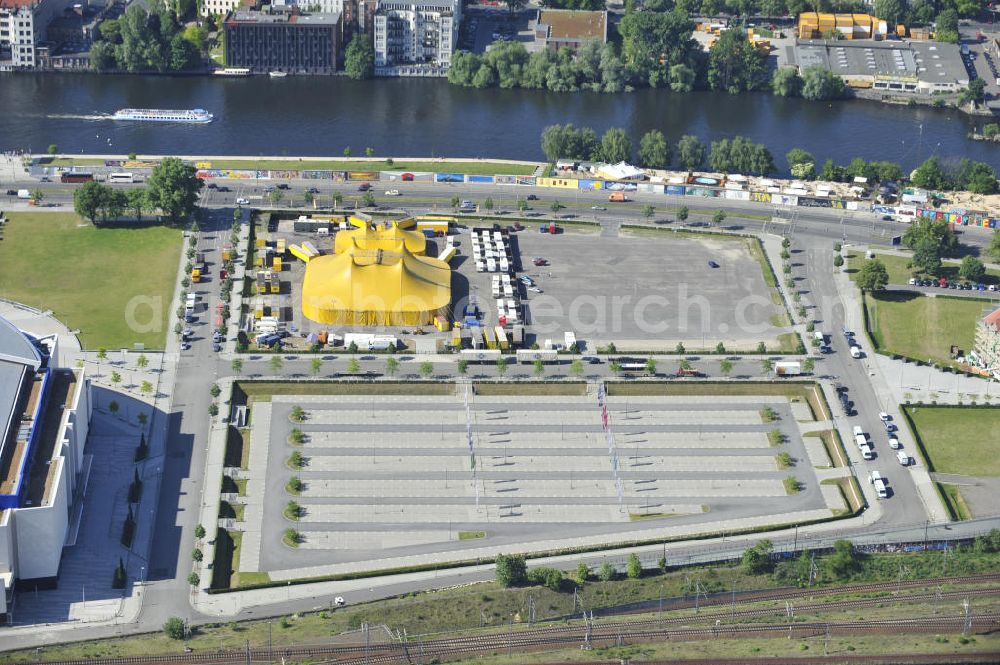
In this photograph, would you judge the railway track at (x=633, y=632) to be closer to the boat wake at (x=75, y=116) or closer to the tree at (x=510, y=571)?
the tree at (x=510, y=571)

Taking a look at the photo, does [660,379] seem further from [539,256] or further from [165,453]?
[165,453]

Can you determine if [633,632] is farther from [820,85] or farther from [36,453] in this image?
[820,85]

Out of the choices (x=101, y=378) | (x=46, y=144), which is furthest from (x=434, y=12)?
(x=101, y=378)

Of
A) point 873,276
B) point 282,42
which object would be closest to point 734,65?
point 282,42

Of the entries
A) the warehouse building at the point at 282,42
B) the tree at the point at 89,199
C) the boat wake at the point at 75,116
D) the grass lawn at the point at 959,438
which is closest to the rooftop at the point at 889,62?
the warehouse building at the point at 282,42

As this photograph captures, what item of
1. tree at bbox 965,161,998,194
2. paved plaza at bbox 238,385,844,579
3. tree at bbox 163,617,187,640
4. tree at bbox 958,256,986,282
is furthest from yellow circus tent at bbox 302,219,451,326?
tree at bbox 965,161,998,194

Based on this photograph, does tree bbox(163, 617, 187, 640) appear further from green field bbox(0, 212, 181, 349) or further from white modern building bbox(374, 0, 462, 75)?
white modern building bbox(374, 0, 462, 75)
